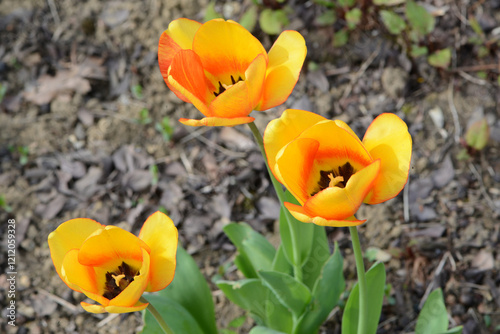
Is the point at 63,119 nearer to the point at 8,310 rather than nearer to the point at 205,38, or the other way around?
the point at 8,310

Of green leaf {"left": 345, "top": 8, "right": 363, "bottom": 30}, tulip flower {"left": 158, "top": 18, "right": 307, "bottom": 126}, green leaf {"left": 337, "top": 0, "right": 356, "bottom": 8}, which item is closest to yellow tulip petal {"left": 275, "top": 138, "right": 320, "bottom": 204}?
A: tulip flower {"left": 158, "top": 18, "right": 307, "bottom": 126}

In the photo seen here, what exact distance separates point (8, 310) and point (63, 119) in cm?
116

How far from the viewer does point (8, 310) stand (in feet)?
8.39

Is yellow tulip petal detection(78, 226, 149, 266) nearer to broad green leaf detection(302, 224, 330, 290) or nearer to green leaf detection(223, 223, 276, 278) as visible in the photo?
green leaf detection(223, 223, 276, 278)

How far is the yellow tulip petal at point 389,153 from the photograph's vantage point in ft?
4.02

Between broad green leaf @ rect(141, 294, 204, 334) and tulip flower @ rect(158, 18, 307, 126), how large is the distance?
70 cm

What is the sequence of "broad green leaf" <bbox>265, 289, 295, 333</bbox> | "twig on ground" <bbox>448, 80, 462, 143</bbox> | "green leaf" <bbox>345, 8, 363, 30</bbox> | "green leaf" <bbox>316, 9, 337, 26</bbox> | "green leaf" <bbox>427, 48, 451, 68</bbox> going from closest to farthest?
"broad green leaf" <bbox>265, 289, 295, 333</bbox> < "twig on ground" <bbox>448, 80, 462, 143</bbox> < "green leaf" <bbox>427, 48, 451, 68</bbox> < "green leaf" <bbox>345, 8, 363, 30</bbox> < "green leaf" <bbox>316, 9, 337, 26</bbox>

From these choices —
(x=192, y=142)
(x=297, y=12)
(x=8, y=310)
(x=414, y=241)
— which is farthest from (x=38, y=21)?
(x=414, y=241)

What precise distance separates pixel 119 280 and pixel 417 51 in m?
2.25

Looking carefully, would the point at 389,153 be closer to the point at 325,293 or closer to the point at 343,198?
the point at 343,198

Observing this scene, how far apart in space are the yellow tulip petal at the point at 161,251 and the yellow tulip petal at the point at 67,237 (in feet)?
0.51

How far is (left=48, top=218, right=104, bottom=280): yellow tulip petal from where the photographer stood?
4.43ft

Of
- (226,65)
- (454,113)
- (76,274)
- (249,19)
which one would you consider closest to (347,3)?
(249,19)

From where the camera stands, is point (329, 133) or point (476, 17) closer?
point (329, 133)
